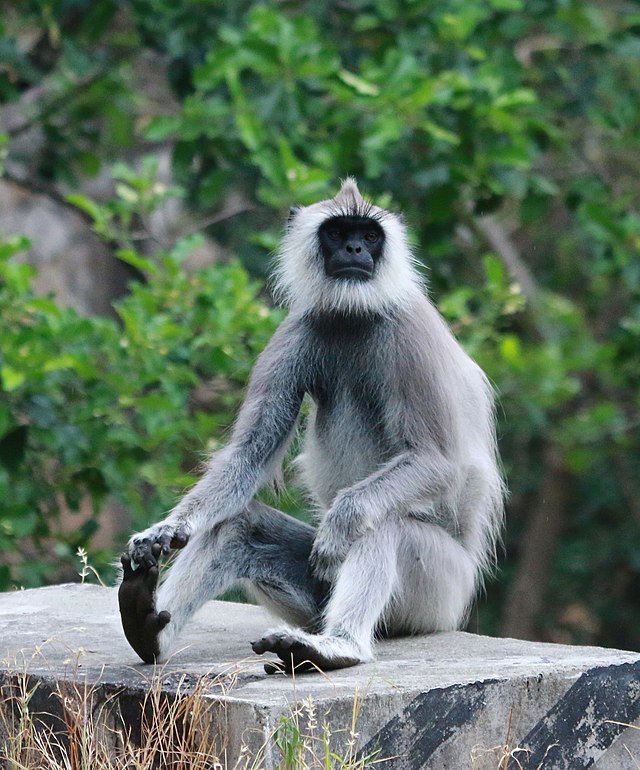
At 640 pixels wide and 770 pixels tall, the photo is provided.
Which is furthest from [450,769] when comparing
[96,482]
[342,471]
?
[96,482]

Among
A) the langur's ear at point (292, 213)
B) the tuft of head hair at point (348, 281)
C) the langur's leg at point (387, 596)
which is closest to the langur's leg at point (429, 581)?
the langur's leg at point (387, 596)

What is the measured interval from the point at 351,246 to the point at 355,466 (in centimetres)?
72

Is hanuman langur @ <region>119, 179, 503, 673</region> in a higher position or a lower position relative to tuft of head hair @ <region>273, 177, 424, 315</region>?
lower

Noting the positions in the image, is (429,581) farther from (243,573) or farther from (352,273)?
(352,273)

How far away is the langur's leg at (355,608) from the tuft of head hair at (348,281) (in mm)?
752

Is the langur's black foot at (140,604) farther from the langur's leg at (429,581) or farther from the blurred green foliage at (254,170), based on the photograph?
the blurred green foliage at (254,170)

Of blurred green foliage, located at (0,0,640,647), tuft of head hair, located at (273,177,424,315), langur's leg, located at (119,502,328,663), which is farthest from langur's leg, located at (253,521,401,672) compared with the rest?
blurred green foliage, located at (0,0,640,647)

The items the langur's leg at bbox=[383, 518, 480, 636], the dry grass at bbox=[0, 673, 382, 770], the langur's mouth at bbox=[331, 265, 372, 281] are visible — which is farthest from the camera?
the langur's mouth at bbox=[331, 265, 372, 281]

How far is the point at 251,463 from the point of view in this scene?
14.0 ft

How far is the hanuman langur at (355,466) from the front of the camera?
400 centimetres

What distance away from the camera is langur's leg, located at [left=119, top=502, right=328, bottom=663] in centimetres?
396

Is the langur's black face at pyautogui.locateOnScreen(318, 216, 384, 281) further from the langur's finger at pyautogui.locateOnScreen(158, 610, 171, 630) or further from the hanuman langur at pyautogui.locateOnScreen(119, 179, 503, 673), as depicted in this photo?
the langur's finger at pyautogui.locateOnScreen(158, 610, 171, 630)

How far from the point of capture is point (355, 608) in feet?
12.5

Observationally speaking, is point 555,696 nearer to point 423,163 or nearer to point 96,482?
point 96,482
